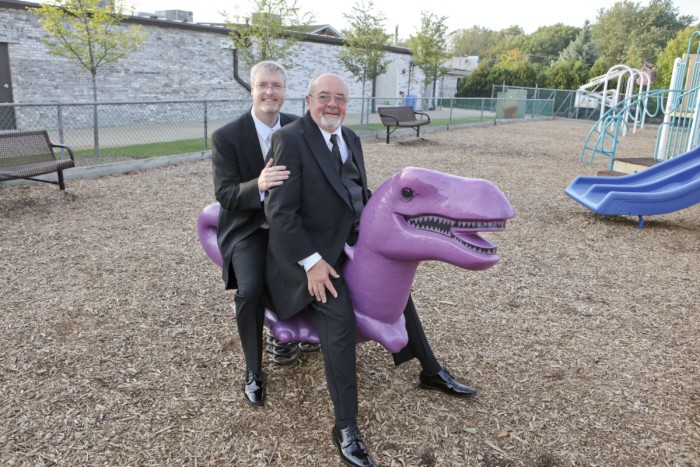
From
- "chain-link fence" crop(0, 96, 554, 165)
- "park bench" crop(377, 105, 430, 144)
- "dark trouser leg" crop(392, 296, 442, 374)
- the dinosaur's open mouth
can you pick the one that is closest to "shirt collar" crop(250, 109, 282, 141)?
the dinosaur's open mouth

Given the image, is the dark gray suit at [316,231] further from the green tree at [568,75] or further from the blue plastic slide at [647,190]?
the green tree at [568,75]

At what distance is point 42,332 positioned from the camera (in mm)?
3445

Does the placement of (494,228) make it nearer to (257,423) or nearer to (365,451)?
(365,451)

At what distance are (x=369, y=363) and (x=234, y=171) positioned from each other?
141 cm

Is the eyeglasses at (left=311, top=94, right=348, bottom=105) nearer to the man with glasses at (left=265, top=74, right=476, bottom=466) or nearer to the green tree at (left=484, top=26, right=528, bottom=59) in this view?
the man with glasses at (left=265, top=74, right=476, bottom=466)

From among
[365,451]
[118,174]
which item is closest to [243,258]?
[365,451]

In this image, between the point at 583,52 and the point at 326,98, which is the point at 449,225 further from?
the point at 583,52

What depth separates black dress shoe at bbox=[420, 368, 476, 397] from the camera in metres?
2.87

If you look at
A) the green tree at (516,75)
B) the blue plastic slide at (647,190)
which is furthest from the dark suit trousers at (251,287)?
the green tree at (516,75)

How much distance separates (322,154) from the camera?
7.61ft

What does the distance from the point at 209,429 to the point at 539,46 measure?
81.0 m

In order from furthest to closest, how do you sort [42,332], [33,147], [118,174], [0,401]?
[118,174] → [33,147] → [42,332] → [0,401]

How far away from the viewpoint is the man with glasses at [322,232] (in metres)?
2.26

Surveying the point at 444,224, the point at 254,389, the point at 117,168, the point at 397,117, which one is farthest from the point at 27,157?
the point at 397,117
